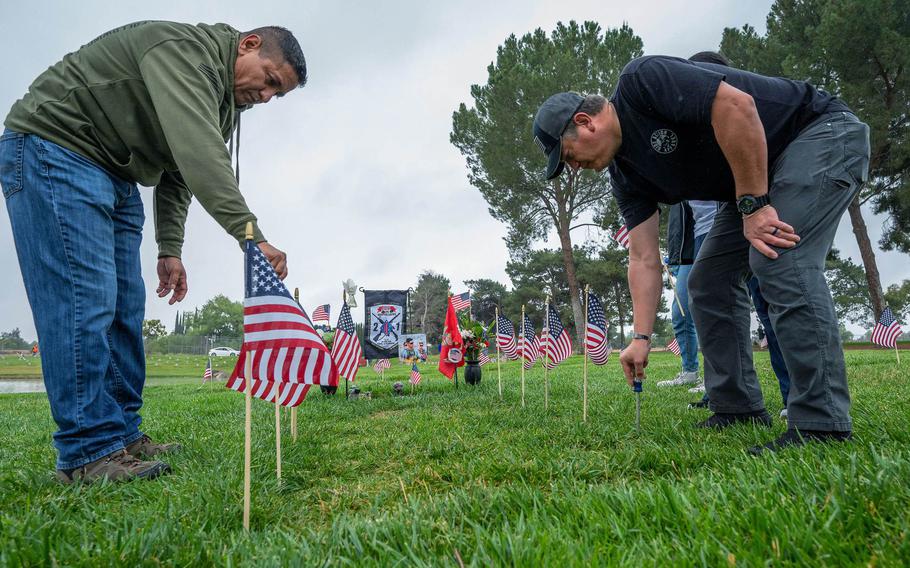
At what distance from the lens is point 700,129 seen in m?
2.38

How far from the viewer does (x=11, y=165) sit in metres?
2.30

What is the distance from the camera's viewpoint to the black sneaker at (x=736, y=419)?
112 inches

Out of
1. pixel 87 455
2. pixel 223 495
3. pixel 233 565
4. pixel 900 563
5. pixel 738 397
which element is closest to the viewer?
pixel 900 563

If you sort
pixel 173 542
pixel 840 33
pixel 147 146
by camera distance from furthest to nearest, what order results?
1. pixel 840 33
2. pixel 147 146
3. pixel 173 542

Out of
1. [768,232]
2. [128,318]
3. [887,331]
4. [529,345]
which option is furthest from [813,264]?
[887,331]

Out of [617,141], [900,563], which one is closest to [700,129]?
[617,141]

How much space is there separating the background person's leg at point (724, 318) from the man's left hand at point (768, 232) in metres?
0.64

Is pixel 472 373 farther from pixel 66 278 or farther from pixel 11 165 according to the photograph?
pixel 11 165

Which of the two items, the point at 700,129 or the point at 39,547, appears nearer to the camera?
the point at 39,547

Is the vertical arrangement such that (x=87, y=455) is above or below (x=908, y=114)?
below

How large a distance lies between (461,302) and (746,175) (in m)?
6.08

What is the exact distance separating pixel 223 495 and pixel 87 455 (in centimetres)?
87

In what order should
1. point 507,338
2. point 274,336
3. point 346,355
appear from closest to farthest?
point 274,336, point 346,355, point 507,338

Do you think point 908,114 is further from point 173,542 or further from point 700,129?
point 173,542
